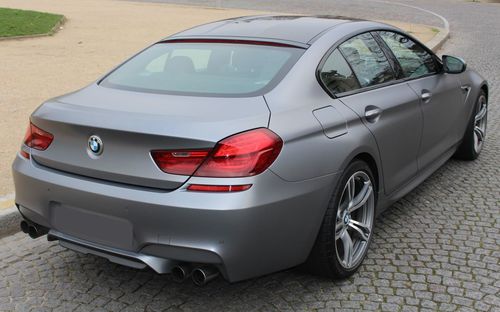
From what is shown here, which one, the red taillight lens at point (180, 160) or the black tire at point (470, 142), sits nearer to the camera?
the red taillight lens at point (180, 160)

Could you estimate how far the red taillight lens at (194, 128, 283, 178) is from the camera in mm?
2695

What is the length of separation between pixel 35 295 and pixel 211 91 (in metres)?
1.55

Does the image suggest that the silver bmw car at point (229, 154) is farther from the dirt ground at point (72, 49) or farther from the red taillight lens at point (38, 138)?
the dirt ground at point (72, 49)

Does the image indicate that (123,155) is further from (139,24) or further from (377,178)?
(139,24)

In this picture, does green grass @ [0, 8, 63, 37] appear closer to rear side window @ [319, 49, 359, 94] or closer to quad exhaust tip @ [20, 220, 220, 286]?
rear side window @ [319, 49, 359, 94]

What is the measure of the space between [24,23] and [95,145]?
1454 cm

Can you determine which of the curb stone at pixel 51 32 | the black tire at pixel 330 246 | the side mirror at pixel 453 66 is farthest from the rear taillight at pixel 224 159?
the curb stone at pixel 51 32

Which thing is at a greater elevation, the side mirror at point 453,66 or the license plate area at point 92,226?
the side mirror at point 453,66

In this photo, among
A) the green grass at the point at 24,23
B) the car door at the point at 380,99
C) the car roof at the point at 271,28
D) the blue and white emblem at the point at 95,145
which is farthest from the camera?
the green grass at the point at 24,23

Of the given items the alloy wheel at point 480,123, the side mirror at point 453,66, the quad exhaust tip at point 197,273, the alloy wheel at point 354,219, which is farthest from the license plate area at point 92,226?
the alloy wheel at point 480,123

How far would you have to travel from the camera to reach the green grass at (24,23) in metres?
14.8

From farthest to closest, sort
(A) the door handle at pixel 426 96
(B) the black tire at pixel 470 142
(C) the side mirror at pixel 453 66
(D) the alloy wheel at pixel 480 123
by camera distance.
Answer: (D) the alloy wheel at pixel 480 123, (B) the black tire at pixel 470 142, (C) the side mirror at pixel 453 66, (A) the door handle at pixel 426 96

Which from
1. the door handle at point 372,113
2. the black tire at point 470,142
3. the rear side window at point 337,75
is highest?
the rear side window at point 337,75

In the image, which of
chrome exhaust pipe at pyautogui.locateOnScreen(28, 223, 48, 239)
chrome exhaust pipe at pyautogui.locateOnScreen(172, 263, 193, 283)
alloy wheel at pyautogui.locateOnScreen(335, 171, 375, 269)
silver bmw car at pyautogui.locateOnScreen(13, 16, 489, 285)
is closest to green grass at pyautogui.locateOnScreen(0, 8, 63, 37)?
silver bmw car at pyautogui.locateOnScreen(13, 16, 489, 285)
